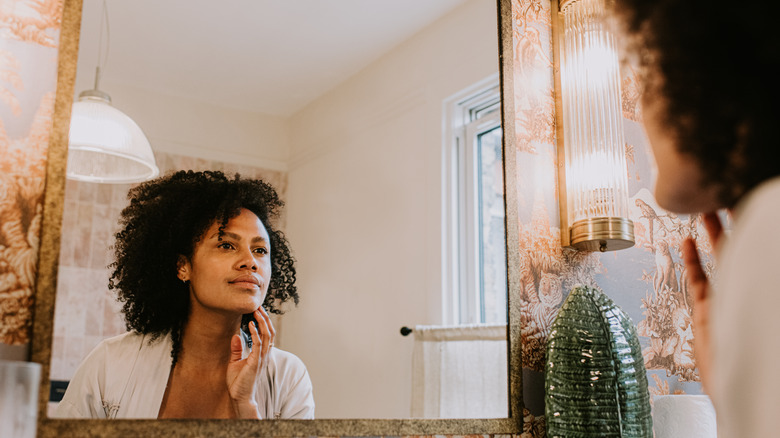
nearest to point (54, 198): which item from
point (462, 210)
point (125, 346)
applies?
point (125, 346)

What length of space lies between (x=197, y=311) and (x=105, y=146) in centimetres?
28

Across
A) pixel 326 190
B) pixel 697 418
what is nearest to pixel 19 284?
pixel 326 190

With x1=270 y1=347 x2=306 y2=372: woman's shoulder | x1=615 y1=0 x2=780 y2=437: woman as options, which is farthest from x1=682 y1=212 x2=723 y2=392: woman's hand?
x1=270 y1=347 x2=306 y2=372: woman's shoulder

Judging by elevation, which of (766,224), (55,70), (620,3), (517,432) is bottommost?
(517,432)

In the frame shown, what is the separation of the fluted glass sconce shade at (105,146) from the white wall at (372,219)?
240 mm

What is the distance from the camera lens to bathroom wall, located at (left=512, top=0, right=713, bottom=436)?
1421 millimetres

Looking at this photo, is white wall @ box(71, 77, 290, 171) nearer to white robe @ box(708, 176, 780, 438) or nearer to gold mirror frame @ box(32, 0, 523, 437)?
gold mirror frame @ box(32, 0, 523, 437)

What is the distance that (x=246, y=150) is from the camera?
1125mm

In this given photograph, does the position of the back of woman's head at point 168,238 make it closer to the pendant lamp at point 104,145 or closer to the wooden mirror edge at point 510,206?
the pendant lamp at point 104,145

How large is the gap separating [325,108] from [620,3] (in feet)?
2.54

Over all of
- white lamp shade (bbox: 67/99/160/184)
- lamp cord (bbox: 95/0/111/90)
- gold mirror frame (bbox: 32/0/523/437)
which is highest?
lamp cord (bbox: 95/0/111/90)

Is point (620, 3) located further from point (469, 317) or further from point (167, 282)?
point (469, 317)

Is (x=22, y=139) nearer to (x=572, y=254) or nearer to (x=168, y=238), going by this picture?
(x=168, y=238)

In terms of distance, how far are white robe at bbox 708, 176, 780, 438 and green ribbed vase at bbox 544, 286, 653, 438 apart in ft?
2.91
